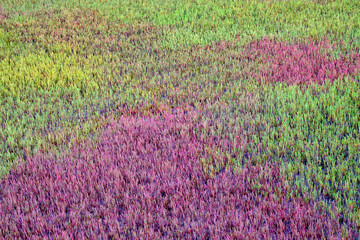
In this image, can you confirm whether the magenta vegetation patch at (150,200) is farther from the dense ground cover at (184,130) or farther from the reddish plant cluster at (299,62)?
the reddish plant cluster at (299,62)

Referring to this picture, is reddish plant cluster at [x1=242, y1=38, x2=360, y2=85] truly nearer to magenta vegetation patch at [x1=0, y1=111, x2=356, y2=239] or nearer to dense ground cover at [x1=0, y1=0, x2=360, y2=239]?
dense ground cover at [x1=0, y1=0, x2=360, y2=239]

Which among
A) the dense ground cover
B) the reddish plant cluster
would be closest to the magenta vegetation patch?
the dense ground cover

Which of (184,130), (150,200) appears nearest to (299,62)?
(184,130)

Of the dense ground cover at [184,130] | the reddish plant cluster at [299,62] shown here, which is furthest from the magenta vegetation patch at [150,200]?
the reddish plant cluster at [299,62]

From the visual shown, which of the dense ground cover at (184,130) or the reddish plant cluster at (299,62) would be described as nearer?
the dense ground cover at (184,130)

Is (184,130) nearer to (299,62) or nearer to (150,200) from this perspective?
(150,200)

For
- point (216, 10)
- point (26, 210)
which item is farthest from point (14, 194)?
point (216, 10)

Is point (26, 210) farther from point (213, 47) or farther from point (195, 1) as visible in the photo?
point (195, 1)
